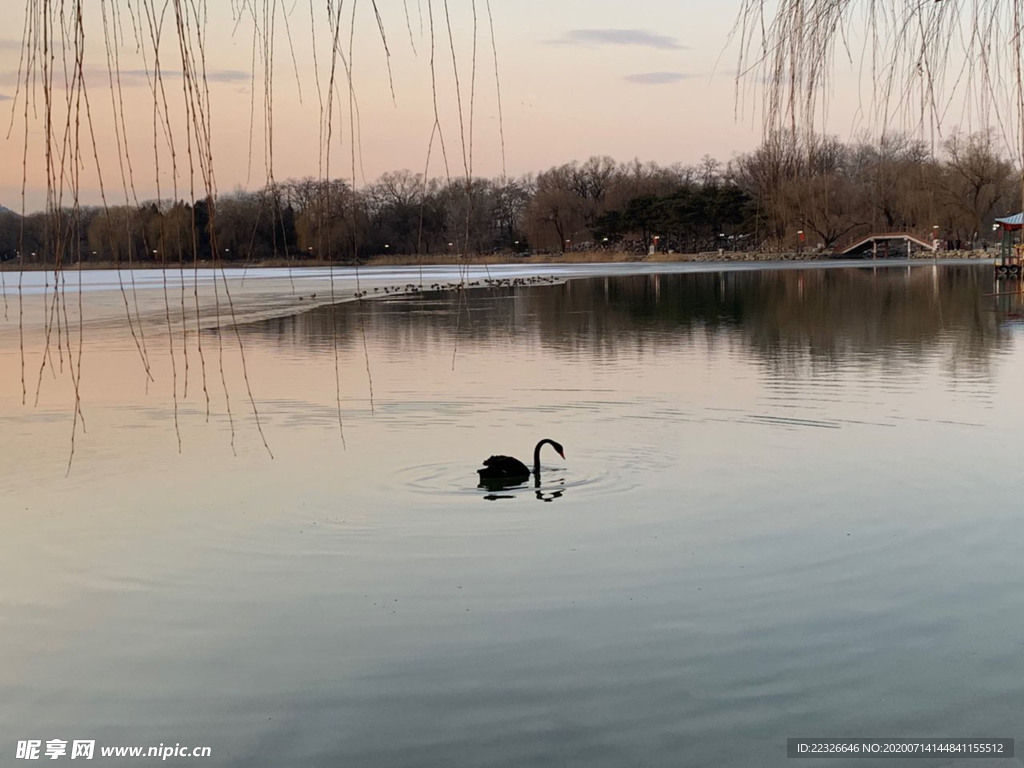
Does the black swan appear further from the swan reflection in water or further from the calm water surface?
the calm water surface

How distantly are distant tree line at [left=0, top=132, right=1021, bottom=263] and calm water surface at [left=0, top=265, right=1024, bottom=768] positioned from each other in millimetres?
1852

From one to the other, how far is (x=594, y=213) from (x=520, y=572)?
126 meters

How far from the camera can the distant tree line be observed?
13.8 feet

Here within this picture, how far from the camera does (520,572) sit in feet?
23.1

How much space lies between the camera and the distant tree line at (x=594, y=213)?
4.22 metres

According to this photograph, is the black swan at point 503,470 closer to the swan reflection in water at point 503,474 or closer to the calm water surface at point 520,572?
the swan reflection in water at point 503,474

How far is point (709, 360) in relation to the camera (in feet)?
61.2

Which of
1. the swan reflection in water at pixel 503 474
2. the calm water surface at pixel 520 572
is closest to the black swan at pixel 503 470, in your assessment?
the swan reflection in water at pixel 503 474

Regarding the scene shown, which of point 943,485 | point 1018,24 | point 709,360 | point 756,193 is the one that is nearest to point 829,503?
point 943,485

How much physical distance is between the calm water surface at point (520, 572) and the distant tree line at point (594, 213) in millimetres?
1852

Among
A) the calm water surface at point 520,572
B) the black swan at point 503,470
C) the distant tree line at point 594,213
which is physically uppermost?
the distant tree line at point 594,213

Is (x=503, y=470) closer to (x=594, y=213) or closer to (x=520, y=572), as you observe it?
(x=520, y=572)

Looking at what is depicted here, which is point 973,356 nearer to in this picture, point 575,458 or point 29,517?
point 575,458

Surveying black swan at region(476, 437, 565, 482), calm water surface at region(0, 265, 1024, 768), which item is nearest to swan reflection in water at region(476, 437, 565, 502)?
black swan at region(476, 437, 565, 482)
